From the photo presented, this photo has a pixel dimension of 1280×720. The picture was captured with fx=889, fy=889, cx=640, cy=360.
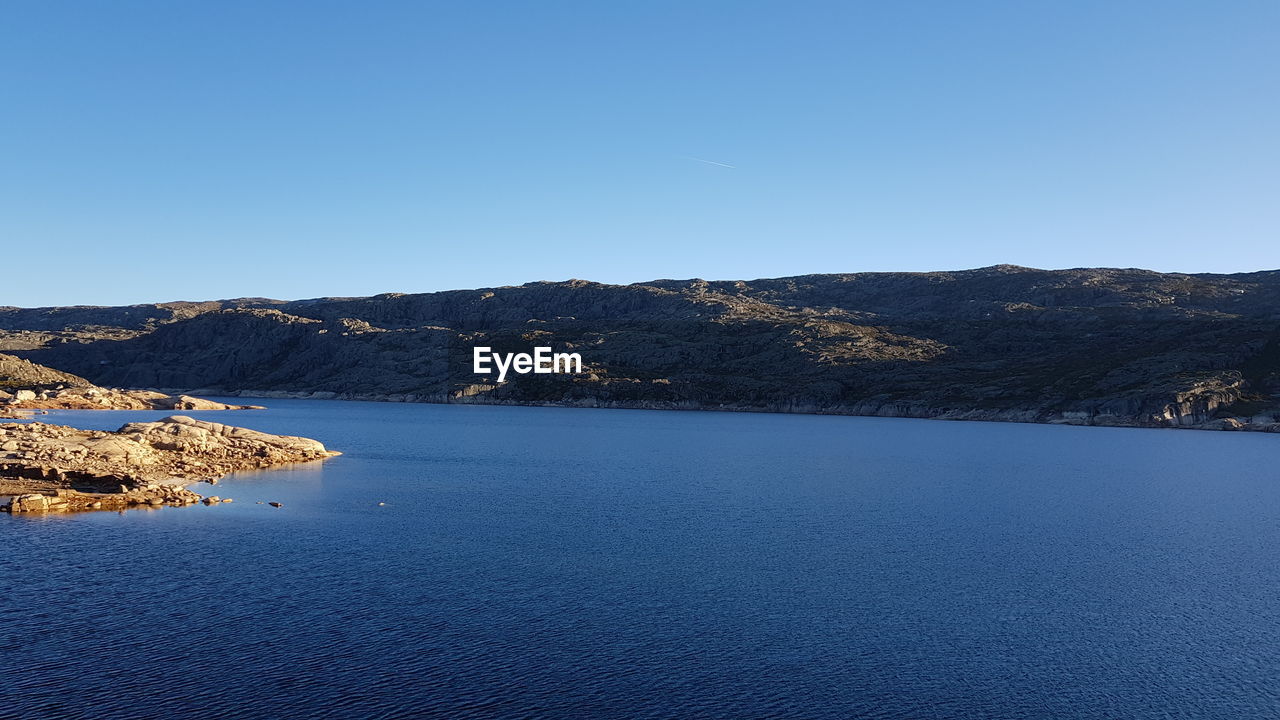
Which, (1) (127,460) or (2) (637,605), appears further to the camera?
(1) (127,460)

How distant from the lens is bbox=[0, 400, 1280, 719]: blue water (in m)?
25.3

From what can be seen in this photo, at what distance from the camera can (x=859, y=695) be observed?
25.8 metres

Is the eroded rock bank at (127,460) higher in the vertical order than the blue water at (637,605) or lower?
higher

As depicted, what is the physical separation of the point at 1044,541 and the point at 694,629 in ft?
99.7

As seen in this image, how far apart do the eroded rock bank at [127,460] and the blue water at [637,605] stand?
3.73m

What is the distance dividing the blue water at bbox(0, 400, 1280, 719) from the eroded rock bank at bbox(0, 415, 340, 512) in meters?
3.73

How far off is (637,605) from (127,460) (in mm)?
50558

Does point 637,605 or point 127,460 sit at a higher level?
point 127,460

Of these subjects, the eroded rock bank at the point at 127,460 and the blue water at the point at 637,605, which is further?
the eroded rock bank at the point at 127,460

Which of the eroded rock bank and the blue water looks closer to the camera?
the blue water

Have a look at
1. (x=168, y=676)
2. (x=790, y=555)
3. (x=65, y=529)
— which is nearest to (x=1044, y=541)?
(x=790, y=555)

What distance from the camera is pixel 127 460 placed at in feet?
220

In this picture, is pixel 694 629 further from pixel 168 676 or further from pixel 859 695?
pixel 168 676

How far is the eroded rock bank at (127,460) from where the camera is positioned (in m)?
53.7
